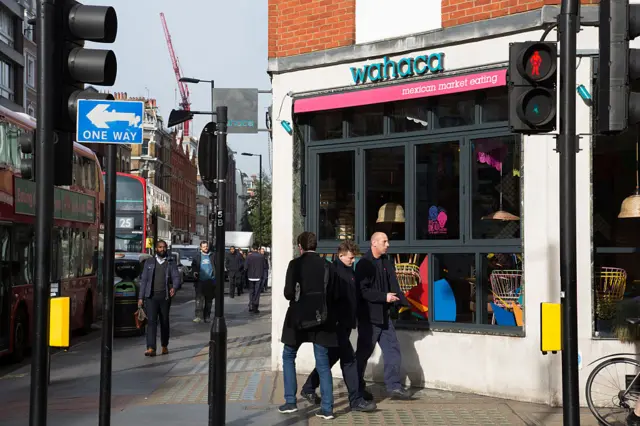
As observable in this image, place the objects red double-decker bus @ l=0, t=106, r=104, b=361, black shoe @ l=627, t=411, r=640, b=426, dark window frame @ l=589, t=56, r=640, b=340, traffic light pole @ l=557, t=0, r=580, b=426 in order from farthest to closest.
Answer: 1. red double-decker bus @ l=0, t=106, r=104, b=361
2. dark window frame @ l=589, t=56, r=640, b=340
3. black shoe @ l=627, t=411, r=640, b=426
4. traffic light pole @ l=557, t=0, r=580, b=426

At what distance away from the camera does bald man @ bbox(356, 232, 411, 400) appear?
10359 millimetres

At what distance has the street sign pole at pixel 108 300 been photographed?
22.9 feet

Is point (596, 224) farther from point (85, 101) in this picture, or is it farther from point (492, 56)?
point (85, 101)

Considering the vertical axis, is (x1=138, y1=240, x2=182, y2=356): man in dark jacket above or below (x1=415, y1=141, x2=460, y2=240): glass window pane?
below

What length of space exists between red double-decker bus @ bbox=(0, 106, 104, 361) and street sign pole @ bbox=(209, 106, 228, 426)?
312 cm

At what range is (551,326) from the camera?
6.54 m

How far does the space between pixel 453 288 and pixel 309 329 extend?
248cm

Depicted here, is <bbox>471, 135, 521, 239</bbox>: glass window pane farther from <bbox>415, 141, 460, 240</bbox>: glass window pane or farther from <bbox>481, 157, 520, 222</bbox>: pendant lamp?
<bbox>415, 141, 460, 240</bbox>: glass window pane

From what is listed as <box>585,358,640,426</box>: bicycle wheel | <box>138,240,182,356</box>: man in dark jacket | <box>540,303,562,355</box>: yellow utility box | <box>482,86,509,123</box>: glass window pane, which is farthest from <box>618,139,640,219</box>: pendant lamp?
<box>138,240,182,356</box>: man in dark jacket

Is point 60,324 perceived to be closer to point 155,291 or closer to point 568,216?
point 568,216

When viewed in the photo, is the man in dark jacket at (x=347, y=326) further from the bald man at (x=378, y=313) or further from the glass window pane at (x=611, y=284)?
the glass window pane at (x=611, y=284)

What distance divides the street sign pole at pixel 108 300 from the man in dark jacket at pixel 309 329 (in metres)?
2.88

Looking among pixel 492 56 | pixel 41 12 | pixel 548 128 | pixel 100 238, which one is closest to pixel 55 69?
pixel 41 12

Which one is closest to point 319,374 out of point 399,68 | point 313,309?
point 313,309
